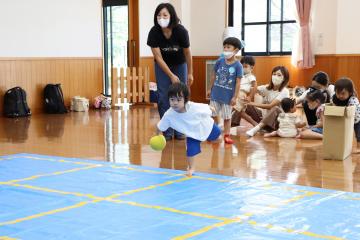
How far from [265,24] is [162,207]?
28.5 feet

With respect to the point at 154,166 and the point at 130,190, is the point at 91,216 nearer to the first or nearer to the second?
the point at 130,190

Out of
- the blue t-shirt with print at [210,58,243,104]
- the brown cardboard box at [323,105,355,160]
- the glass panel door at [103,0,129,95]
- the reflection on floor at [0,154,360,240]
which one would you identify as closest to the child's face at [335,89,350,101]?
the brown cardboard box at [323,105,355,160]

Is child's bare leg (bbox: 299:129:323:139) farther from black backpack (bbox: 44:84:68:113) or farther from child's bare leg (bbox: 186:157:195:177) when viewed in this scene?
black backpack (bbox: 44:84:68:113)

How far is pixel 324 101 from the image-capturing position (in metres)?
6.21

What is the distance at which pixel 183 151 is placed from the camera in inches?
214

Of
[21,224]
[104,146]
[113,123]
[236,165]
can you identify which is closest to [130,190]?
[21,224]

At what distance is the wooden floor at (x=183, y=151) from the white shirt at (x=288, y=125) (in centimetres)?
17

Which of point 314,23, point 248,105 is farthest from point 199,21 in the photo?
point 248,105

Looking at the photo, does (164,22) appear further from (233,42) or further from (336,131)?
(336,131)

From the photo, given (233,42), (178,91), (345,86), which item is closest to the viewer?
(178,91)

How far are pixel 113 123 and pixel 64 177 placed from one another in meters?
3.91

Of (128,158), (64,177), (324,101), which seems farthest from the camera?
(324,101)

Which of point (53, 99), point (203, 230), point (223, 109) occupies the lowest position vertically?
point (203, 230)

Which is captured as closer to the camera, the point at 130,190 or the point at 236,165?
the point at 130,190
